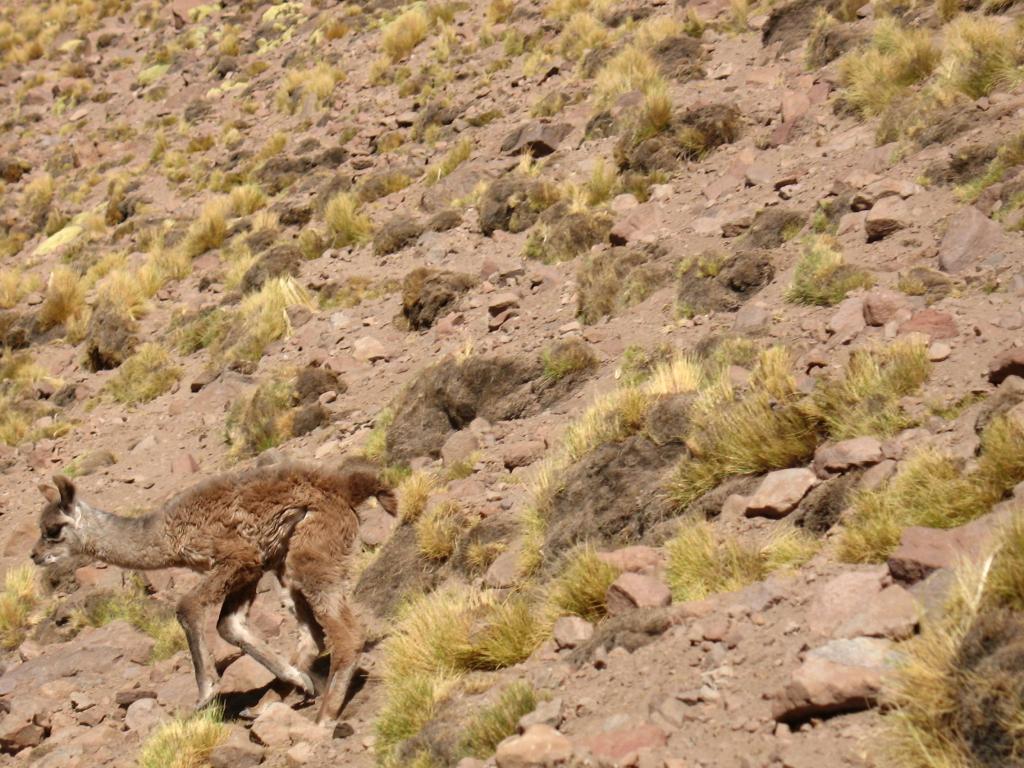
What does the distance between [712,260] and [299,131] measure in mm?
15325

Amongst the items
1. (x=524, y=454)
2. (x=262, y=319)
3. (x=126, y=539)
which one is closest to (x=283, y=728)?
(x=126, y=539)

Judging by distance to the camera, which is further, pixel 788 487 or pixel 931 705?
pixel 788 487

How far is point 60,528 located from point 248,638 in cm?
242

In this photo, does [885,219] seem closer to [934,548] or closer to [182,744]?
[934,548]

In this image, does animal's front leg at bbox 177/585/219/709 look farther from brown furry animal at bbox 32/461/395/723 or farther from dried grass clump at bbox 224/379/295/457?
dried grass clump at bbox 224/379/295/457

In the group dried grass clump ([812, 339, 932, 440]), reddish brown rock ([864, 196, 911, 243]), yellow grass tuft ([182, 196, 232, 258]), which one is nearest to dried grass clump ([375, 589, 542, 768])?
dried grass clump ([812, 339, 932, 440])

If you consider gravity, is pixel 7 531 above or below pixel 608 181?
below

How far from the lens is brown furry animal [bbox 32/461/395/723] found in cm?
812

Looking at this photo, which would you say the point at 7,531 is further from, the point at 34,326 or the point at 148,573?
the point at 34,326

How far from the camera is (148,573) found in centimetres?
1131

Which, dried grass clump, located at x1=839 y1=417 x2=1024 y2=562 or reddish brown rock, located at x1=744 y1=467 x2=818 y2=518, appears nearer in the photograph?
dried grass clump, located at x1=839 y1=417 x2=1024 y2=562

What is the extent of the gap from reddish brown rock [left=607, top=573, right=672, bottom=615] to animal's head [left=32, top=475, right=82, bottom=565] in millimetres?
5398

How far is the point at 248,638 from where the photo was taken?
8.30 meters

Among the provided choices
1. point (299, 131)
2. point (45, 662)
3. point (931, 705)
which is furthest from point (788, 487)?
point (299, 131)
